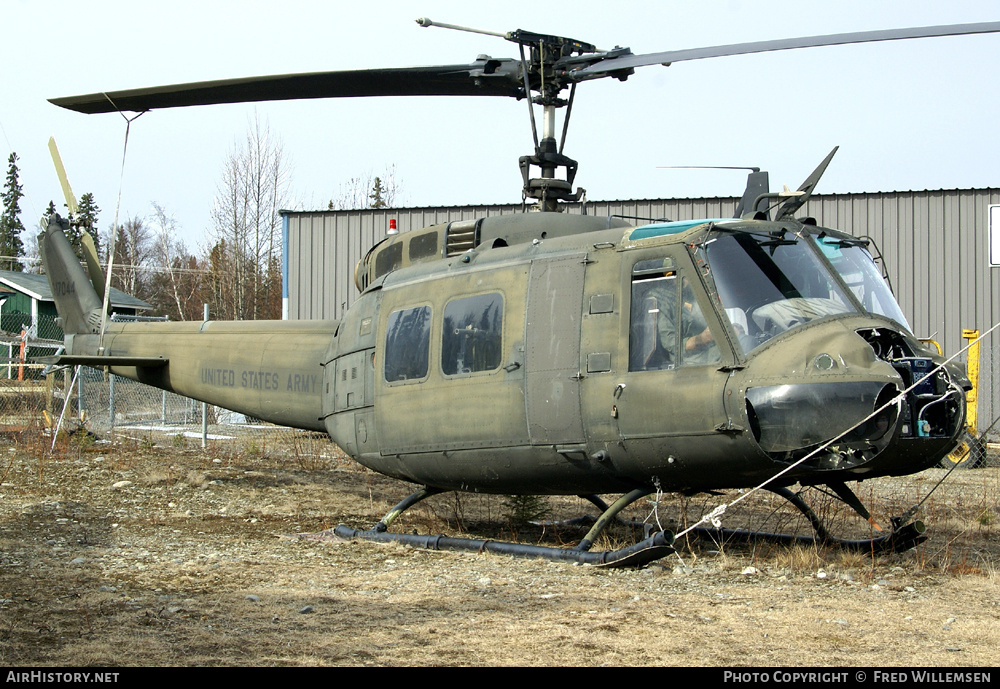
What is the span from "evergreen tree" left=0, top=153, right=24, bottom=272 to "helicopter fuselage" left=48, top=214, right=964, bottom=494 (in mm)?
74380

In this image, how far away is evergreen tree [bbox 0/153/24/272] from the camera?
74.0 meters

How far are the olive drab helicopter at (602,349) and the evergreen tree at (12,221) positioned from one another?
241 ft

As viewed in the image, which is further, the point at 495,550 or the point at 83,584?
the point at 495,550

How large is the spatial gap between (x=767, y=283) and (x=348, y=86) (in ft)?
13.2

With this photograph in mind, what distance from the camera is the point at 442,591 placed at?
6.29 m

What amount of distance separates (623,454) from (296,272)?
15.2m

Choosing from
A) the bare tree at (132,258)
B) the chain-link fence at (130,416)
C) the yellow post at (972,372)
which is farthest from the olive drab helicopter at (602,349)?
the bare tree at (132,258)

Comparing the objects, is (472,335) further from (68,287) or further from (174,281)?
(174,281)

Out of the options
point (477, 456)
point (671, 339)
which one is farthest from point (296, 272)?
point (671, 339)

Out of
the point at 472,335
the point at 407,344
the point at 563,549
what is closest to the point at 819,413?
the point at 563,549

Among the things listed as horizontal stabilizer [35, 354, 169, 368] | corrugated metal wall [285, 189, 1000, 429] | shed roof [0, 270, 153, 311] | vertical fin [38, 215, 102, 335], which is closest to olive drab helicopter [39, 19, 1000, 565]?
horizontal stabilizer [35, 354, 169, 368]

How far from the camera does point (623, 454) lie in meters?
6.67
